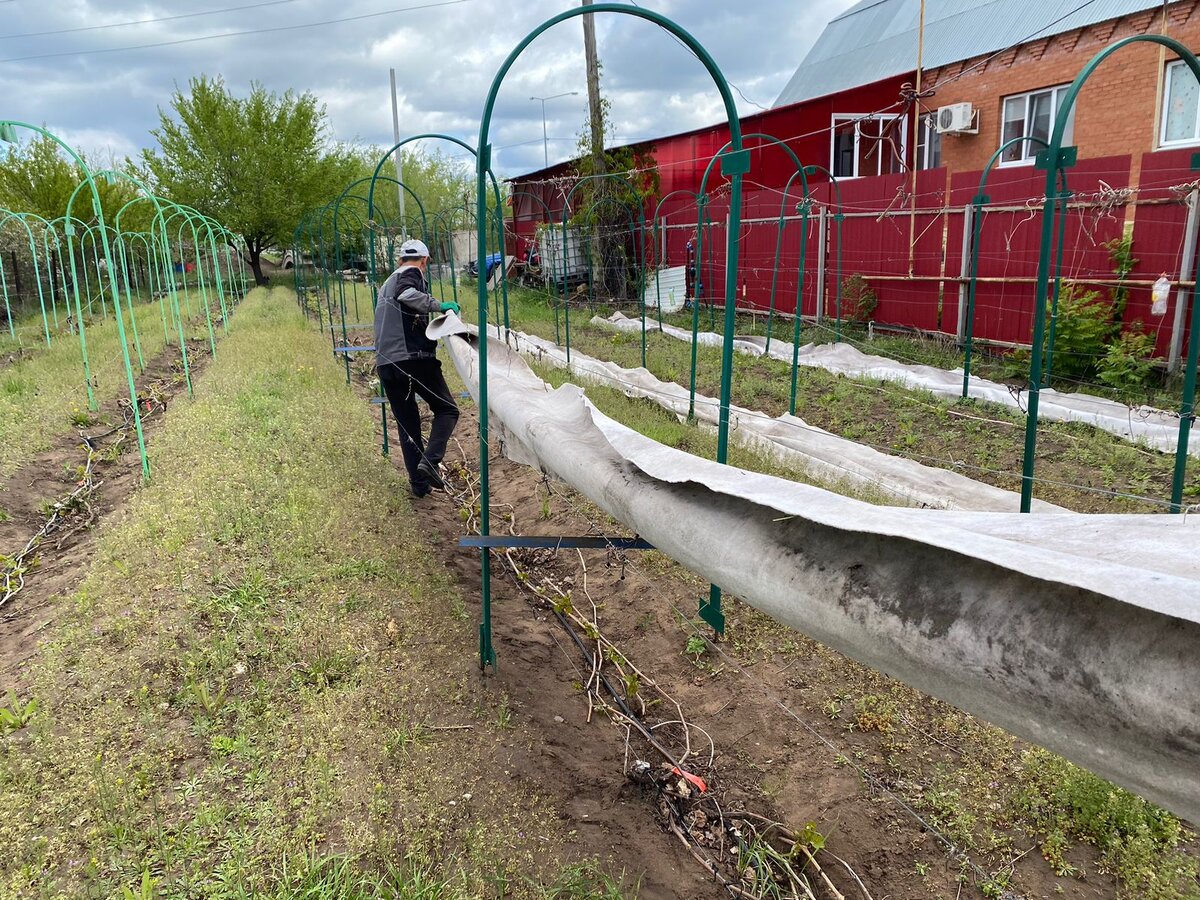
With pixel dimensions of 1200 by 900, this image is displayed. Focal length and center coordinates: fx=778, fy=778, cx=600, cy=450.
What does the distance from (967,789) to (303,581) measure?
3.24 m

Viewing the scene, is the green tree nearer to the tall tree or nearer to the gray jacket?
the tall tree

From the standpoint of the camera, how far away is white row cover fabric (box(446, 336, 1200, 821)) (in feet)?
3.64

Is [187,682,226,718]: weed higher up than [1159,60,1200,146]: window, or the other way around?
[1159,60,1200,146]: window

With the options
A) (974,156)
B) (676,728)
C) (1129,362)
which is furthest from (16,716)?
(974,156)

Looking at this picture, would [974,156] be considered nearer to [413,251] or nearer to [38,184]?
[413,251]

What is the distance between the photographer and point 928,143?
46.9 ft

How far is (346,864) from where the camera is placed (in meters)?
2.30

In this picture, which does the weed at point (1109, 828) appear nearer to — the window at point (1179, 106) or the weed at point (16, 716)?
the weed at point (16, 716)

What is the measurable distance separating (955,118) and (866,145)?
309 cm

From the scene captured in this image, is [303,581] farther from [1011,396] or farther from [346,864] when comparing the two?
[1011,396]

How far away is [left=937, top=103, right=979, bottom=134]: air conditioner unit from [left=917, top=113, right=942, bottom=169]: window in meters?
0.82

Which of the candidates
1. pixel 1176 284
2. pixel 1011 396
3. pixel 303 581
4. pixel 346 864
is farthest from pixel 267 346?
pixel 1176 284

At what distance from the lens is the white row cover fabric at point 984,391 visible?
661cm

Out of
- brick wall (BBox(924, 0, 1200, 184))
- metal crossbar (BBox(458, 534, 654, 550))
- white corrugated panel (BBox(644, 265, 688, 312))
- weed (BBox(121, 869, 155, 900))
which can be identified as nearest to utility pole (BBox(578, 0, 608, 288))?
white corrugated panel (BBox(644, 265, 688, 312))
